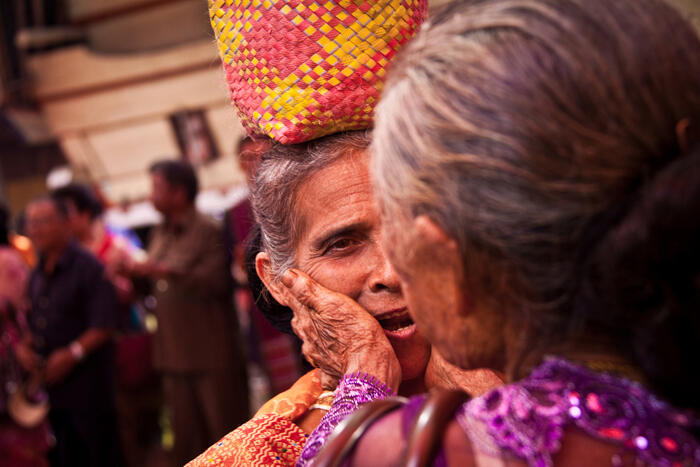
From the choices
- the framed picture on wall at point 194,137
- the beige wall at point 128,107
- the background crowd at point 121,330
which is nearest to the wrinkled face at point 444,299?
the background crowd at point 121,330

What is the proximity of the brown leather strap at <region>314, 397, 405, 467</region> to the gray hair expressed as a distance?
80 cm

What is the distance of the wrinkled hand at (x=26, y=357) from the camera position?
4.64m

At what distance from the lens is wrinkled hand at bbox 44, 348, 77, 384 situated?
4.87 metres

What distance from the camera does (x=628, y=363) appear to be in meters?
0.92

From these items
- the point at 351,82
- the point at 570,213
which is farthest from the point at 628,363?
the point at 351,82

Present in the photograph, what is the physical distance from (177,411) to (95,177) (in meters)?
3.22

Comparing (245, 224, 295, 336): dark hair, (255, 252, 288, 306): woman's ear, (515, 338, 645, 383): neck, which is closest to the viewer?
(515, 338, 645, 383): neck

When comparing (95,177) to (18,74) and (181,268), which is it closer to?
(18,74)

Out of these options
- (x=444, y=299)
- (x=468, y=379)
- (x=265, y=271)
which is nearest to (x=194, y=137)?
(x=265, y=271)

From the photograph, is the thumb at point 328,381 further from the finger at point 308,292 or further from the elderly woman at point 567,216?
the elderly woman at point 567,216

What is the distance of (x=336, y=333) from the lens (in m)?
1.58

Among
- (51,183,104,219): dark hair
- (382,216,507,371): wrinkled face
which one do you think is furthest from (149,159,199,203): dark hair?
(382,216,507,371): wrinkled face

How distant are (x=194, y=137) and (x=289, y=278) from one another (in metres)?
5.50

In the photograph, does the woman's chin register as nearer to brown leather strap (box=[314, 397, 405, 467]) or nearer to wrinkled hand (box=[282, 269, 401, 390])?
wrinkled hand (box=[282, 269, 401, 390])
